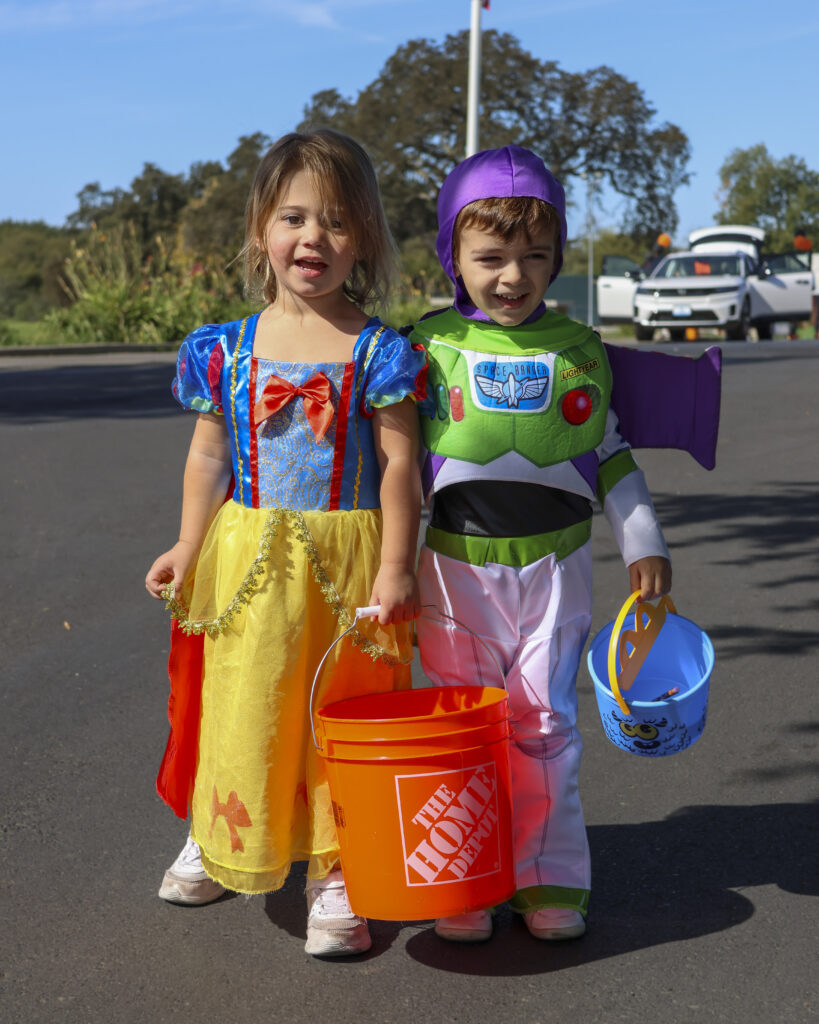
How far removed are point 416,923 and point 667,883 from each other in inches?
24.9

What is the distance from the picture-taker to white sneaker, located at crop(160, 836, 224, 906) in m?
2.99

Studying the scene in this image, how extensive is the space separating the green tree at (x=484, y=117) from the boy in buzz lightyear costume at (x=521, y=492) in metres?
40.8

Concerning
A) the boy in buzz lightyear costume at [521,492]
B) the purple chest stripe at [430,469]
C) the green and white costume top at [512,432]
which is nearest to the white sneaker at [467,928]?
the boy in buzz lightyear costume at [521,492]

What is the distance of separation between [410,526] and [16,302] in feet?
156

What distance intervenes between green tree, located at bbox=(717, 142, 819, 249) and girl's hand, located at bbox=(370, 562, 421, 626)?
247ft

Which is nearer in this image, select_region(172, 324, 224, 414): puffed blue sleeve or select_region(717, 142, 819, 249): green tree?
select_region(172, 324, 224, 414): puffed blue sleeve

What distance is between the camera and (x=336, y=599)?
2.71 metres

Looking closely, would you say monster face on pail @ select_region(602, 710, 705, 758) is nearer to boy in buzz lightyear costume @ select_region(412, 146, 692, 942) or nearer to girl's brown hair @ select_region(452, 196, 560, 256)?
boy in buzz lightyear costume @ select_region(412, 146, 692, 942)

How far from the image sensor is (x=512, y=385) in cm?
A: 277

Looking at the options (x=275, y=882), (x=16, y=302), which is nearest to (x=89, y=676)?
(x=275, y=882)

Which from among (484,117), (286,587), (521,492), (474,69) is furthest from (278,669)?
(484,117)

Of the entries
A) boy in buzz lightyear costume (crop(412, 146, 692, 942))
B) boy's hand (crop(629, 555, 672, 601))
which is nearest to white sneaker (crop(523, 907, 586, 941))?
boy in buzz lightyear costume (crop(412, 146, 692, 942))

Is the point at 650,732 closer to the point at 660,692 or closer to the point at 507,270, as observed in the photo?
the point at 660,692

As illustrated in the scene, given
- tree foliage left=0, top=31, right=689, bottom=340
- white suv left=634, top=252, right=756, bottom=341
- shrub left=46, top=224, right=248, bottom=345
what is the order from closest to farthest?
white suv left=634, top=252, right=756, bottom=341, shrub left=46, top=224, right=248, bottom=345, tree foliage left=0, top=31, right=689, bottom=340
